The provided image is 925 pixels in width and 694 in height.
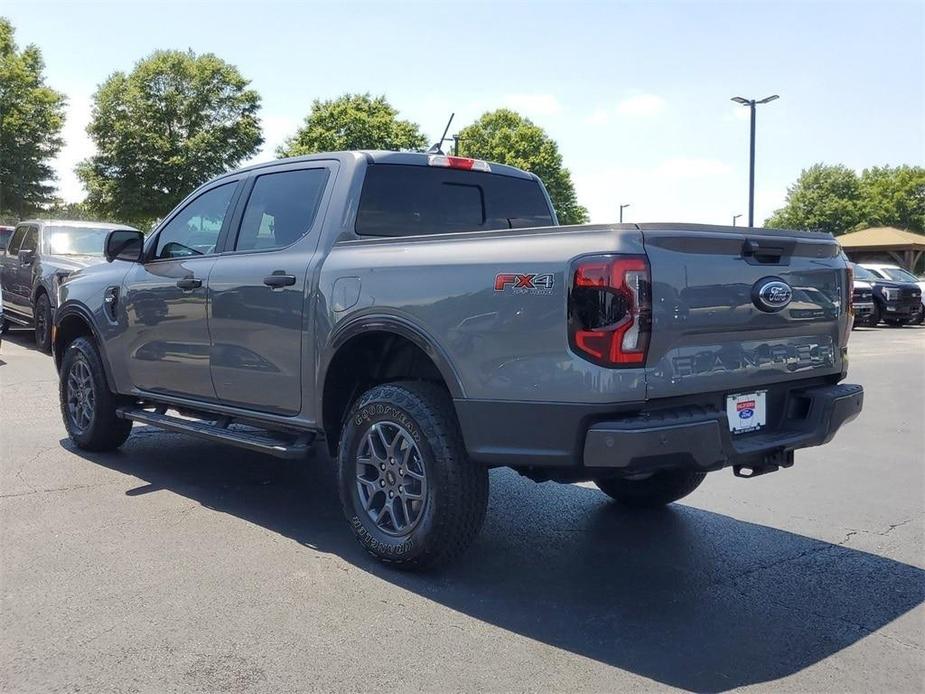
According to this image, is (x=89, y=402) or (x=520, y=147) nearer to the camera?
(x=89, y=402)

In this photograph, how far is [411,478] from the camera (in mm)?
3850

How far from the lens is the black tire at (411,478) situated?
143 inches

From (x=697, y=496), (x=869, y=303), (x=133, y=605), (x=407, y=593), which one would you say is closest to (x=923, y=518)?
(x=697, y=496)

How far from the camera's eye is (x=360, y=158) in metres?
4.52

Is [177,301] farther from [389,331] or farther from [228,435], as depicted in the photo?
[389,331]

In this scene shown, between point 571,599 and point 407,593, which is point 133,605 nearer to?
point 407,593

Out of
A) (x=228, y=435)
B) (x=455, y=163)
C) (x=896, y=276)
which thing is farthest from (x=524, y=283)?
(x=896, y=276)

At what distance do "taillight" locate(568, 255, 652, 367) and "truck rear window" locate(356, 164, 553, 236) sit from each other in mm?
1624

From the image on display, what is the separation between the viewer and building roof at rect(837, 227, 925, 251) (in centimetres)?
4429

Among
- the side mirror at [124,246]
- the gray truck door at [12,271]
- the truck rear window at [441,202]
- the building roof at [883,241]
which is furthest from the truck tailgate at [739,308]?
the building roof at [883,241]

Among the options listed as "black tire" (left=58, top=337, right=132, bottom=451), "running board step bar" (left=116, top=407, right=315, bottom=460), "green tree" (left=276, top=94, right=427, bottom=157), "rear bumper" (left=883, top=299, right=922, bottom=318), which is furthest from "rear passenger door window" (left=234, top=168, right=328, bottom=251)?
"green tree" (left=276, top=94, right=427, bottom=157)

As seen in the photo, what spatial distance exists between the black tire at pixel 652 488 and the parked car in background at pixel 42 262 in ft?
28.3

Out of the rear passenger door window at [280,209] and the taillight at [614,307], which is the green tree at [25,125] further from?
the taillight at [614,307]

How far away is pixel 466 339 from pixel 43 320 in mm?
10100
